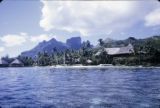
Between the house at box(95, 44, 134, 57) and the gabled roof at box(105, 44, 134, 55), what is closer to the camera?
the gabled roof at box(105, 44, 134, 55)

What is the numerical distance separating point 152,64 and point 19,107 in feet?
286

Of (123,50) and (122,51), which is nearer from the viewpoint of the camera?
(123,50)

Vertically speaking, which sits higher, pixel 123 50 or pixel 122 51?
pixel 123 50

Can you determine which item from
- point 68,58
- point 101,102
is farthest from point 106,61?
point 101,102

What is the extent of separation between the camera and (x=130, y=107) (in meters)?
19.6

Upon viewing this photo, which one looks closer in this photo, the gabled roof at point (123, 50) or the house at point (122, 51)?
the gabled roof at point (123, 50)

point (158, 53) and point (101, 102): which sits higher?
point (158, 53)

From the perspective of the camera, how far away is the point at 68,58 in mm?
148750

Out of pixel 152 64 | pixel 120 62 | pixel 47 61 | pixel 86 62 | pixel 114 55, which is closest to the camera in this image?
pixel 152 64

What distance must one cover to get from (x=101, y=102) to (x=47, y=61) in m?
140

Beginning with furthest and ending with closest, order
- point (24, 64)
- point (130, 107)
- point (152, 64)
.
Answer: point (24, 64)
point (152, 64)
point (130, 107)

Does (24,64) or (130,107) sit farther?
(24,64)

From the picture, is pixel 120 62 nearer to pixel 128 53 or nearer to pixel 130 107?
pixel 128 53

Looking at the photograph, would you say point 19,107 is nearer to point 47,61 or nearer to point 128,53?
point 128,53
